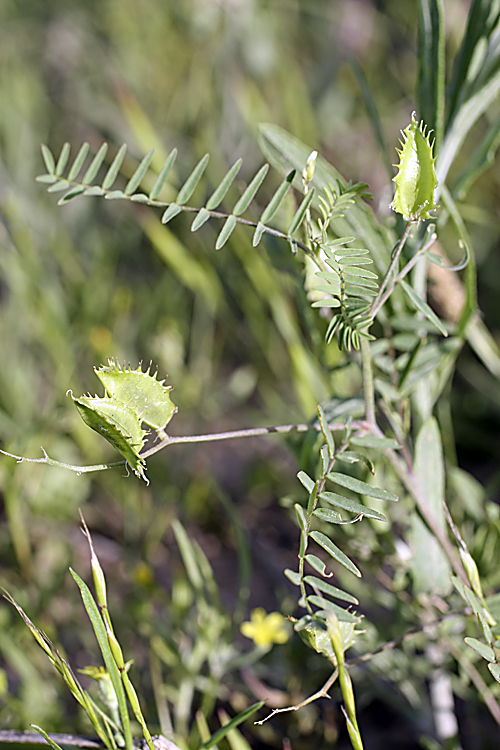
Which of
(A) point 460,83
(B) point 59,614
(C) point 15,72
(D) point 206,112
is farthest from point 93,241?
(A) point 460,83

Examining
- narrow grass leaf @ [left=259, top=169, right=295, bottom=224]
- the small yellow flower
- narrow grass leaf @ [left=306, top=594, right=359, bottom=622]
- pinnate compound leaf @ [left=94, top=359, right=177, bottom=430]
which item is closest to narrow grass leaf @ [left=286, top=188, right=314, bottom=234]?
narrow grass leaf @ [left=259, top=169, right=295, bottom=224]

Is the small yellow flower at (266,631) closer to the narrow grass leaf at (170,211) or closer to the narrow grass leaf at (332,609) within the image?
the narrow grass leaf at (332,609)

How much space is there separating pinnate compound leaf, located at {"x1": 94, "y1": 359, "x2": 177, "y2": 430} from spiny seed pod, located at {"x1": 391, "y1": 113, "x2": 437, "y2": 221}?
7.6 inches

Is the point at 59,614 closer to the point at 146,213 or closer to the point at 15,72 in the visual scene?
the point at 146,213

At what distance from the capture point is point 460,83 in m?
0.61

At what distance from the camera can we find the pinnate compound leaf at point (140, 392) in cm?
41

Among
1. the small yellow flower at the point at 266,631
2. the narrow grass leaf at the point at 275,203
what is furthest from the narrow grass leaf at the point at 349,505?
the small yellow flower at the point at 266,631

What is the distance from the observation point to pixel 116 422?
15.5 inches

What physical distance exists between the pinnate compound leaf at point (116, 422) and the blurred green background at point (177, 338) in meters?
0.28

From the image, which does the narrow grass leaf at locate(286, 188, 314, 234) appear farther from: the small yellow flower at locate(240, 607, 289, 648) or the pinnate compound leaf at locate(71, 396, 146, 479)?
the small yellow flower at locate(240, 607, 289, 648)

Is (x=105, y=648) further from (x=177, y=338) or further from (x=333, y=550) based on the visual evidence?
(x=177, y=338)

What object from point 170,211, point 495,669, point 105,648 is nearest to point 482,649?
point 495,669

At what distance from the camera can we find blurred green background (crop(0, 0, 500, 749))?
A: 81cm

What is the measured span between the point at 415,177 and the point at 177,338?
81 cm
